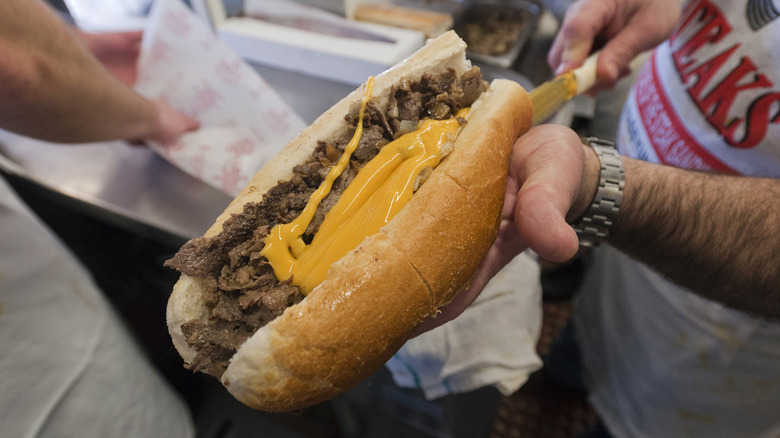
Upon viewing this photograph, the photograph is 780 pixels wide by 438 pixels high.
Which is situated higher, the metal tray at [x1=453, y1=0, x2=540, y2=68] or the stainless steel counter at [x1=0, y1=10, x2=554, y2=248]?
the metal tray at [x1=453, y1=0, x2=540, y2=68]

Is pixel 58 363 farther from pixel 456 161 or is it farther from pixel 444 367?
pixel 456 161

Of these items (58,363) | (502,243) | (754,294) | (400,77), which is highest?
(400,77)

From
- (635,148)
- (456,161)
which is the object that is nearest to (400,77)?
(456,161)

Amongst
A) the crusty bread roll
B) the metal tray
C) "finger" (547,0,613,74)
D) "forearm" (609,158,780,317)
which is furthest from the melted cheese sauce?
the metal tray

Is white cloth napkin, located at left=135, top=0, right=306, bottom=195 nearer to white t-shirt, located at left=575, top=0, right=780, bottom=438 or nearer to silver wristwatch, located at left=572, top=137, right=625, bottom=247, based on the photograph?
silver wristwatch, located at left=572, top=137, right=625, bottom=247

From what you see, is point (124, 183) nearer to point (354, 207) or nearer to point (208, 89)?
point (208, 89)

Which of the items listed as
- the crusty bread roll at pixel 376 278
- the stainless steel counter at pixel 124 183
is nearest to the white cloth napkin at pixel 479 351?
the crusty bread roll at pixel 376 278
